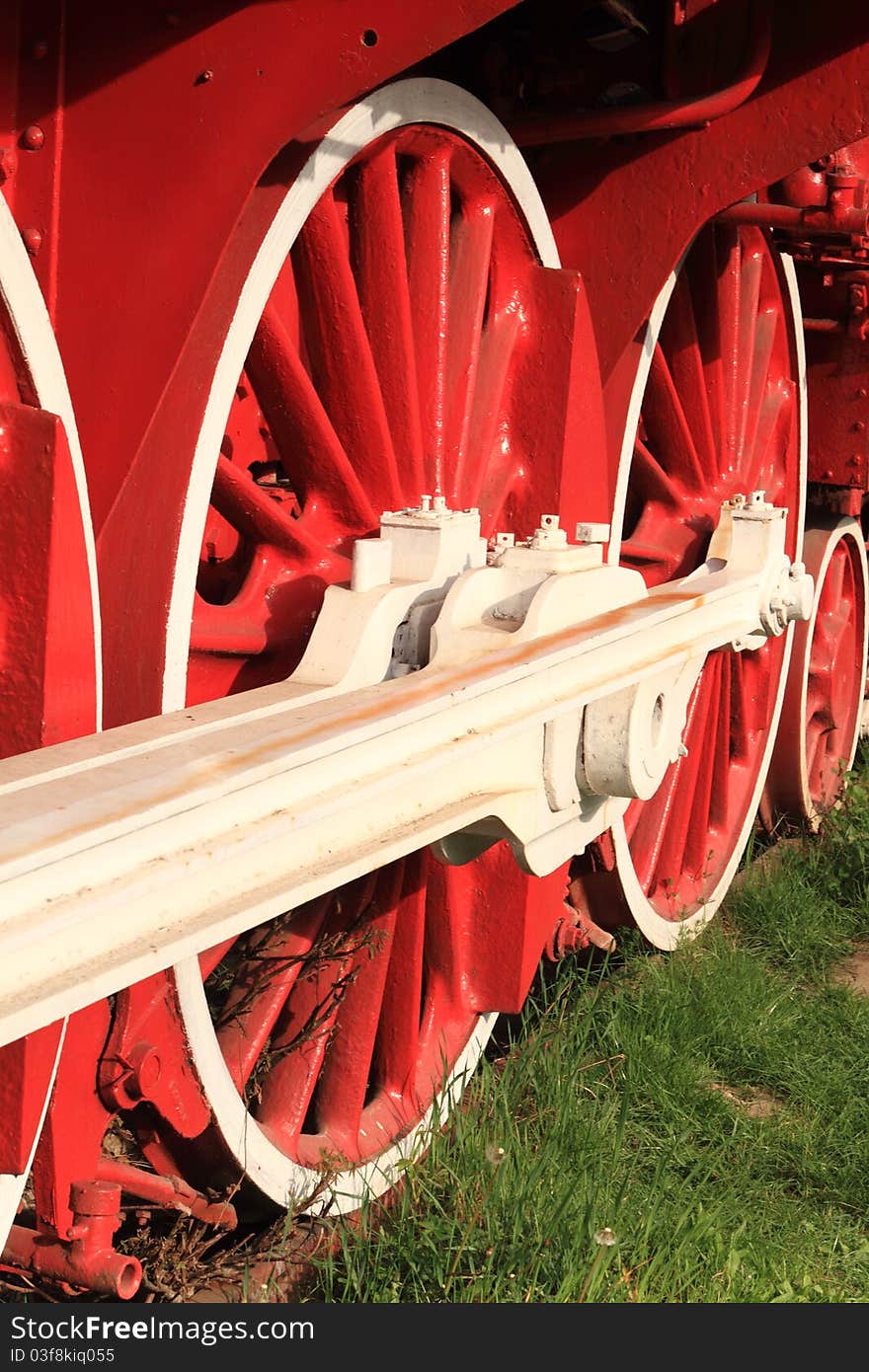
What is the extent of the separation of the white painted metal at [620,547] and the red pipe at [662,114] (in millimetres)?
293

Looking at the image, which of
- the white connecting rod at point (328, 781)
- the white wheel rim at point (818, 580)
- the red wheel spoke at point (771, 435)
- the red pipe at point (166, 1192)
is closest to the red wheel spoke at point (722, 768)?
the white wheel rim at point (818, 580)

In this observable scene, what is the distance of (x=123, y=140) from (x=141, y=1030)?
1012 millimetres

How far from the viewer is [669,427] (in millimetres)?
3354

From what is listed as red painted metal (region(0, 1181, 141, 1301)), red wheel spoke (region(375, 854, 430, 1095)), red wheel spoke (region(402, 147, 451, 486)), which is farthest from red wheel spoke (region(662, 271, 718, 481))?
red painted metal (region(0, 1181, 141, 1301))

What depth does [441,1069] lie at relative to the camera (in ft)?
8.74

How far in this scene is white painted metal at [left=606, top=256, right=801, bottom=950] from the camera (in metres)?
2.91

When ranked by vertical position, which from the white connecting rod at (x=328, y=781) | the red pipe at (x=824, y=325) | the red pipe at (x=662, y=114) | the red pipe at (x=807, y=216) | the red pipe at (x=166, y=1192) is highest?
the red pipe at (x=662, y=114)

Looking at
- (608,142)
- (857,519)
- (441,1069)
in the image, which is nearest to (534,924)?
(441,1069)

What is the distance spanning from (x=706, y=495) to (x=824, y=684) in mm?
1223

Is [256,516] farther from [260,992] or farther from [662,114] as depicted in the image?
[662,114]

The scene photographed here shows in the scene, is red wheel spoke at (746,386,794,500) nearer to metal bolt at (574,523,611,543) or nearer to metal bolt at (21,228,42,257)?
metal bolt at (574,523,611,543)

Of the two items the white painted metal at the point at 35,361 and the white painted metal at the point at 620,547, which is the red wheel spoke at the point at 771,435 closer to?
the white painted metal at the point at 620,547

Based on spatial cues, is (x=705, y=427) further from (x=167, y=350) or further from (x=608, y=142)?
(x=167, y=350)

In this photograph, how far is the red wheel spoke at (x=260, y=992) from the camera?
2291mm
